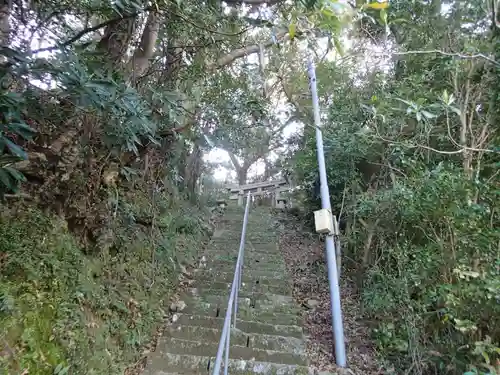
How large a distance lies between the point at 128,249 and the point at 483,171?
370cm

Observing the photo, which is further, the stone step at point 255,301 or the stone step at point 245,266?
the stone step at point 245,266

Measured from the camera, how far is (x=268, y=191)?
31.7 ft

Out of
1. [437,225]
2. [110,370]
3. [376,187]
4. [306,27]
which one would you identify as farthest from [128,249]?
[376,187]

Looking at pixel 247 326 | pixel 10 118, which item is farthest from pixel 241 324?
pixel 10 118

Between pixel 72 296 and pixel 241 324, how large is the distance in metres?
1.76

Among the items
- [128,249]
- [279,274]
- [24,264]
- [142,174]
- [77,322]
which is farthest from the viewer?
[279,274]

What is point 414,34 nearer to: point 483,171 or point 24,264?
point 483,171

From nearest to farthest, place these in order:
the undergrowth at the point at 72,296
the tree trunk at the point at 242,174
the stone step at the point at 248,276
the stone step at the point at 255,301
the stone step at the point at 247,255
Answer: the undergrowth at the point at 72,296 → the stone step at the point at 255,301 → the stone step at the point at 248,276 → the stone step at the point at 247,255 → the tree trunk at the point at 242,174

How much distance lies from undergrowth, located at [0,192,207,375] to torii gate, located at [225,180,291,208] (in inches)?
220

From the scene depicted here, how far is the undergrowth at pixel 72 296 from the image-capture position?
2195mm

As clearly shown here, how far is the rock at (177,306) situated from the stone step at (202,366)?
78 centimetres

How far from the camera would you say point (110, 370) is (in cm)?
273

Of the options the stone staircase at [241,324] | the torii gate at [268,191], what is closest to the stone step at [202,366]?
the stone staircase at [241,324]

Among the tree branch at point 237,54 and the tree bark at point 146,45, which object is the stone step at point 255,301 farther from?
the tree branch at point 237,54
